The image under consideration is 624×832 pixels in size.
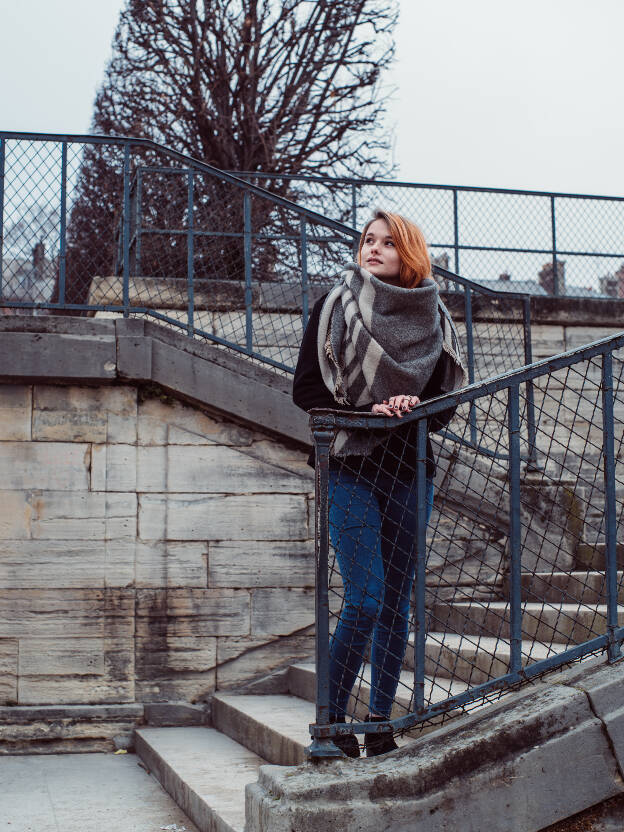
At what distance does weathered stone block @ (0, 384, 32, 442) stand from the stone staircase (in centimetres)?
172

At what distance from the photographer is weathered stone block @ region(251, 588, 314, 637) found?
5.60m

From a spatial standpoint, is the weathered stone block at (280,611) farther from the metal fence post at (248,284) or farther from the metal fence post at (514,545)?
the metal fence post at (514,545)

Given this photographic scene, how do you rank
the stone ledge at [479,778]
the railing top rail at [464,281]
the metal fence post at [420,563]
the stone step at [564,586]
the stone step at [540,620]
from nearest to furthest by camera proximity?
the stone ledge at [479,778] → the metal fence post at [420,563] → the stone step at [540,620] → the stone step at [564,586] → the railing top rail at [464,281]

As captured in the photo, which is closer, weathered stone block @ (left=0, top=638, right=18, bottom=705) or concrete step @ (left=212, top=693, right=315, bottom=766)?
concrete step @ (left=212, top=693, right=315, bottom=766)

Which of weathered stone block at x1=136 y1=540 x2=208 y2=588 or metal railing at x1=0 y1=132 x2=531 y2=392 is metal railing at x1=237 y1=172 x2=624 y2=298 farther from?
weathered stone block at x1=136 y1=540 x2=208 y2=588

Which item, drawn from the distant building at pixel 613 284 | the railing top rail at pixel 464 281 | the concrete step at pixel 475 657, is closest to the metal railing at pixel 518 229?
the distant building at pixel 613 284

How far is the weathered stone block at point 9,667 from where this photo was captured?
5332 mm

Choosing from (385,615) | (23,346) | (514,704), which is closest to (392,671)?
(385,615)

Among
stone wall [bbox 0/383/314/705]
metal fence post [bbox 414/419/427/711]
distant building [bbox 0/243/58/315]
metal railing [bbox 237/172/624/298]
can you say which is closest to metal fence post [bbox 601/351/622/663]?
metal fence post [bbox 414/419/427/711]

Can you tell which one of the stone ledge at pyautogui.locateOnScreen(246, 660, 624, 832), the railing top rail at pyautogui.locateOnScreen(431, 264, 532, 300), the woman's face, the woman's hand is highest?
the railing top rail at pyautogui.locateOnScreen(431, 264, 532, 300)

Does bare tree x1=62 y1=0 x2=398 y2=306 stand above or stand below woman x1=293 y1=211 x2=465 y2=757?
above

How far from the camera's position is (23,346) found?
5359 mm

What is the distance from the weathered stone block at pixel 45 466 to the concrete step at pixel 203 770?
1.39m

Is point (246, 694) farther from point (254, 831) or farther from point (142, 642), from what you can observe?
point (254, 831)
